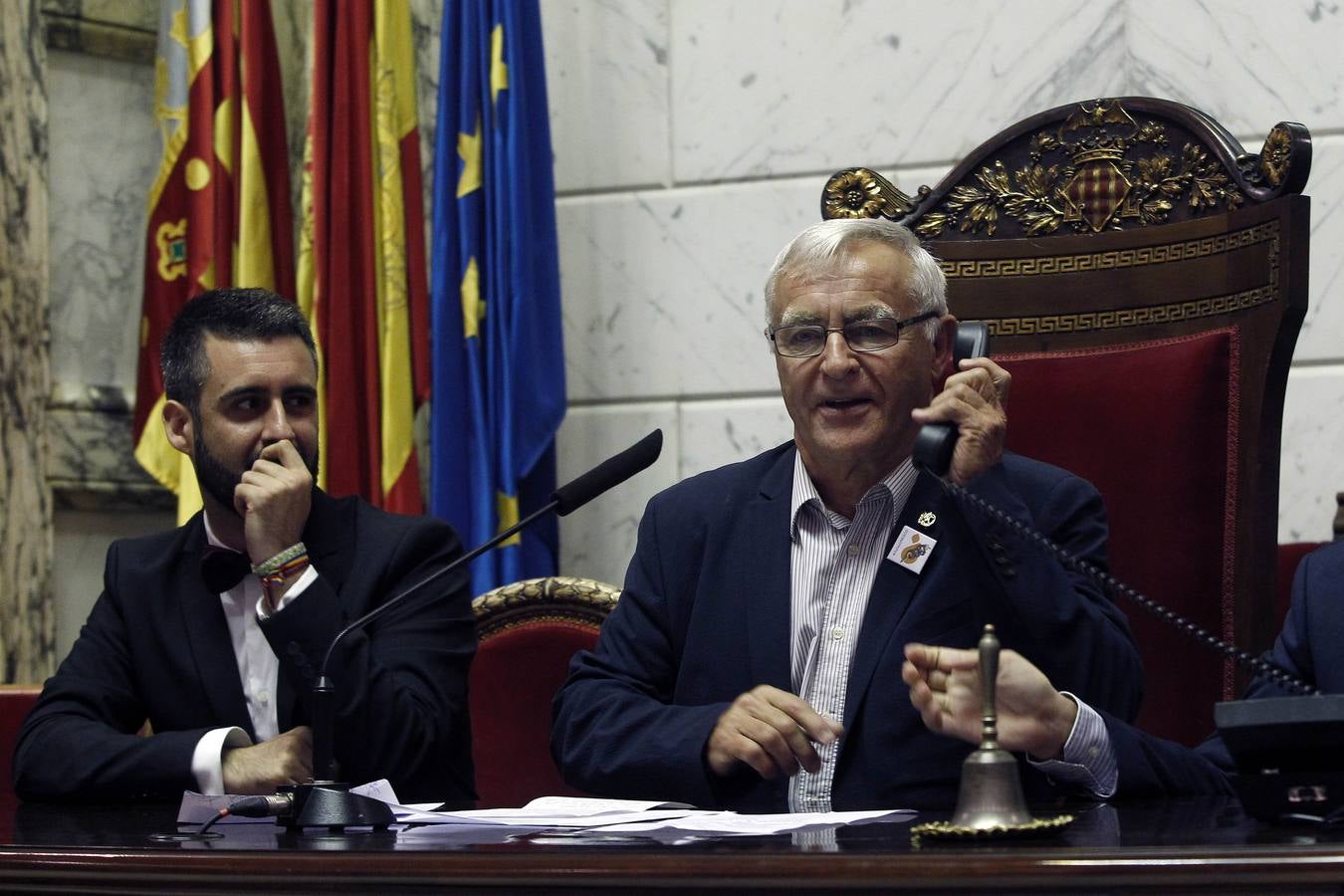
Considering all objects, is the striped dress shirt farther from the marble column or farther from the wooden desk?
the marble column

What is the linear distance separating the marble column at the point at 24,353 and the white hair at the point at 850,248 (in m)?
2.33

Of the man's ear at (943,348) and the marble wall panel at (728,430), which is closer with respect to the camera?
the man's ear at (943,348)

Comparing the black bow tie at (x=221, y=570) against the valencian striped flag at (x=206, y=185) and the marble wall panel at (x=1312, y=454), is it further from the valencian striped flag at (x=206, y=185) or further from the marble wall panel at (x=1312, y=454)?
the marble wall panel at (x=1312, y=454)

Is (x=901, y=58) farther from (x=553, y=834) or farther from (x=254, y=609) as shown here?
(x=553, y=834)

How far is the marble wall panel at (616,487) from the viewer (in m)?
4.29

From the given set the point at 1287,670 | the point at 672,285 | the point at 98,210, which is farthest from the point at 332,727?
the point at 98,210

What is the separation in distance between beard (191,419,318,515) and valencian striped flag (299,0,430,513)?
44.6 inches

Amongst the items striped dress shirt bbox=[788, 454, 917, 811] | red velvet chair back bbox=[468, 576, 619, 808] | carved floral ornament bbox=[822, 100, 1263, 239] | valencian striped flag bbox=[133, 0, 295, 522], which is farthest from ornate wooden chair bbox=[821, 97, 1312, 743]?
valencian striped flag bbox=[133, 0, 295, 522]

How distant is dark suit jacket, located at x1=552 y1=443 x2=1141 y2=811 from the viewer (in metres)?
2.21

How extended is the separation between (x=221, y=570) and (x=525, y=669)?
0.59 metres

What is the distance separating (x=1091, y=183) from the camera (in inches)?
114

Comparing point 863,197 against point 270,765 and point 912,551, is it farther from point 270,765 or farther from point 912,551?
point 270,765

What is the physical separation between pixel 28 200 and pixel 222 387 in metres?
1.68

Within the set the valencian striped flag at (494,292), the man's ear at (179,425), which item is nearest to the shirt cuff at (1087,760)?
the man's ear at (179,425)
